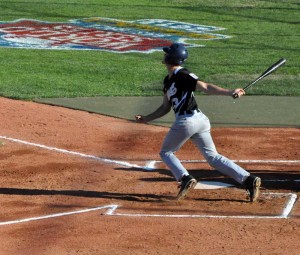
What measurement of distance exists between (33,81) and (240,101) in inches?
166

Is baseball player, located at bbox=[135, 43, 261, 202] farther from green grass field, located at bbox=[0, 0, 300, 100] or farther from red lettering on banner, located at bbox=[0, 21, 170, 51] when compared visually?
red lettering on banner, located at bbox=[0, 21, 170, 51]

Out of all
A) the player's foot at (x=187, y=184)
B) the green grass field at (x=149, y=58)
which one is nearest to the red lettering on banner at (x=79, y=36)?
the green grass field at (x=149, y=58)

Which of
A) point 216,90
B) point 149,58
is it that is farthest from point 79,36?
point 216,90

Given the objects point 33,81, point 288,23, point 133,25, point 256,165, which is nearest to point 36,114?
point 33,81

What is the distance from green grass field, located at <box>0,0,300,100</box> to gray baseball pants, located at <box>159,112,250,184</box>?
6553mm

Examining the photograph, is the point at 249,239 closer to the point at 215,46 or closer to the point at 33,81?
the point at 33,81

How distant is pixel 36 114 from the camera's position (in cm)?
1424

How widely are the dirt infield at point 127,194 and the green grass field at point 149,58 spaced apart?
2.97 metres

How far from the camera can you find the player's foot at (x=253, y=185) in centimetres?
944

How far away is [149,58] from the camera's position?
1980cm

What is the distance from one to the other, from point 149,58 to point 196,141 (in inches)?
409

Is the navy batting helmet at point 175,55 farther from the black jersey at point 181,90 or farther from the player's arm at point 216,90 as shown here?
the player's arm at point 216,90

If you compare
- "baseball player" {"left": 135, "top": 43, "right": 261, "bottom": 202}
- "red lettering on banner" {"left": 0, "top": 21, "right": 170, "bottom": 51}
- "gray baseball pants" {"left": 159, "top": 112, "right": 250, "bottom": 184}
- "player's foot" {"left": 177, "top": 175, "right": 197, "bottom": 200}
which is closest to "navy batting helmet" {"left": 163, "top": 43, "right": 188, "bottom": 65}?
"baseball player" {"left": 135, "top": 43, "right": 261, "bottom": 202}

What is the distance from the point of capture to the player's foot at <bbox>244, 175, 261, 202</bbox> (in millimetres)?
9438
